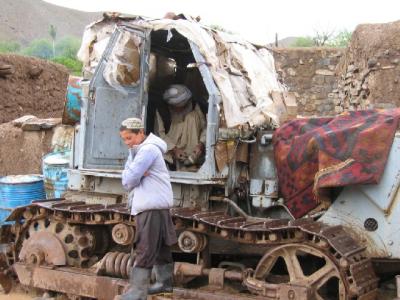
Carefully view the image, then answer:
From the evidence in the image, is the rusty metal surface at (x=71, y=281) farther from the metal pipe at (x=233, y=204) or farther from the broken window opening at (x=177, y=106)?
the broken window opening at (x=177, y=106)

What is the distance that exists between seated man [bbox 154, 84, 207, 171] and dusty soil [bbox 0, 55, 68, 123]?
8606 millimetres

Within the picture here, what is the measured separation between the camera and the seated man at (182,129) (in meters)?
7.42

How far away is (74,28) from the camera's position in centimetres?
7119

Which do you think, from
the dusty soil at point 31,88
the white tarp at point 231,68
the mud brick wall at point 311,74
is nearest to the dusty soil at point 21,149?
the dusty soil at point 31,88

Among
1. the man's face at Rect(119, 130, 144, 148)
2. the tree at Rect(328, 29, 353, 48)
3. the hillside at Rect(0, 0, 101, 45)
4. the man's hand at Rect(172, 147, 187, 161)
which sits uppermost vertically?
the hillside at Rect(0, 0, 101, 45)

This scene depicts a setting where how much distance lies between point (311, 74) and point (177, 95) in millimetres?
10902

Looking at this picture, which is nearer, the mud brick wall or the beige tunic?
the beige tunic

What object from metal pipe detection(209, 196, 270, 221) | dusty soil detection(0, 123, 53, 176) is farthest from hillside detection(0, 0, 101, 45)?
metal pipe detection(209, 196, 270, 221)

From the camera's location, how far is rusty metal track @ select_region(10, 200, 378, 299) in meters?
5.57

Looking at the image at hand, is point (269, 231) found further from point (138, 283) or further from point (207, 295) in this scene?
point (138, 283)

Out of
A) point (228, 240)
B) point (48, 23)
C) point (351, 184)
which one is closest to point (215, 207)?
point (228, 240)

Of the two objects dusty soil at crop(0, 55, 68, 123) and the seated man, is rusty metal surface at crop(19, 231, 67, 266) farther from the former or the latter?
dusty soil at crop(0, 55, 68, 123)

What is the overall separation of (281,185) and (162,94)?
223cm

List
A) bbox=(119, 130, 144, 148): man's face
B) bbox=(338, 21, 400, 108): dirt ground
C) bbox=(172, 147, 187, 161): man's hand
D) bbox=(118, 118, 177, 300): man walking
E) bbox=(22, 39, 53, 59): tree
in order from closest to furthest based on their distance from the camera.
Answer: bbox=(118, 118, 177, 300): man walking
bbox=(119, 130, 144, 148): man's face
bbox=(172, 147, 187, 161): man's hand
bbox=(338, 21, 400, 108): dirt ground
bbox=(22, 39, 53, 59): tree
